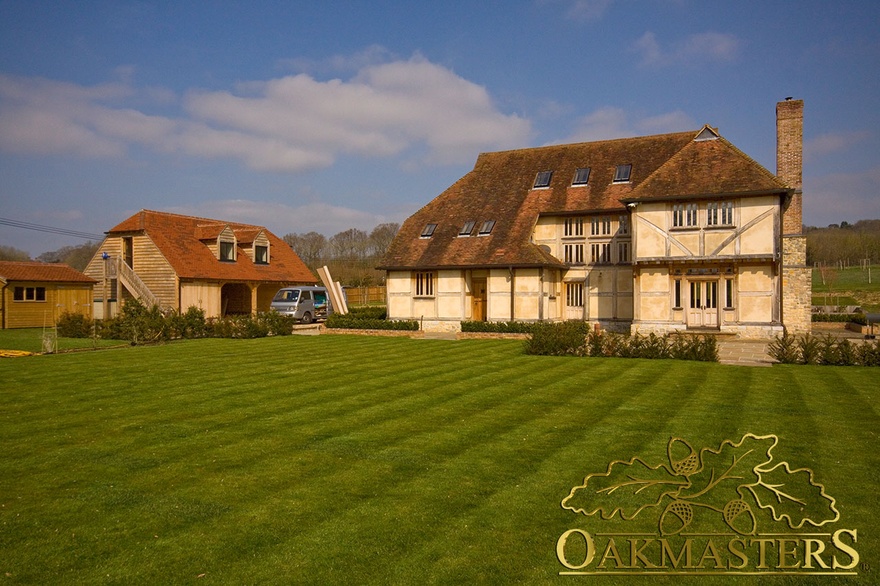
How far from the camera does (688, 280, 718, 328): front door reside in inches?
949

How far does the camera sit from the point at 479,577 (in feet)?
15.5

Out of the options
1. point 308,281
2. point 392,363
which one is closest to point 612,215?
point 392,363

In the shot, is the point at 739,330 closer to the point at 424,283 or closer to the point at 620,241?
the point at 620,241

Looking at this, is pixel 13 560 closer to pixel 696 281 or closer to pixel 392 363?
pixel 392 363

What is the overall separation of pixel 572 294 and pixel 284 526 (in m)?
24.8

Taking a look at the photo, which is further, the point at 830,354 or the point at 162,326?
the point at 162,326

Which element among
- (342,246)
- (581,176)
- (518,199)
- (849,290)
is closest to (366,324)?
(518,199)

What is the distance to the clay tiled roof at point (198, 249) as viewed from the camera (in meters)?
32.0

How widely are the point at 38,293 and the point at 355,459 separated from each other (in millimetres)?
30842

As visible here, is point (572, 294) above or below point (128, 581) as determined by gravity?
above

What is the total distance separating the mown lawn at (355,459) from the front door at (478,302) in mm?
14521

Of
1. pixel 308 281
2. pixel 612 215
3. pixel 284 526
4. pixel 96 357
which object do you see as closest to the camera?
pixel 284 526

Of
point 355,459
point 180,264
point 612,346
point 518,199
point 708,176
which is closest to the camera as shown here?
point 355,459

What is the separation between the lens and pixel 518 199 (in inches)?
1183
